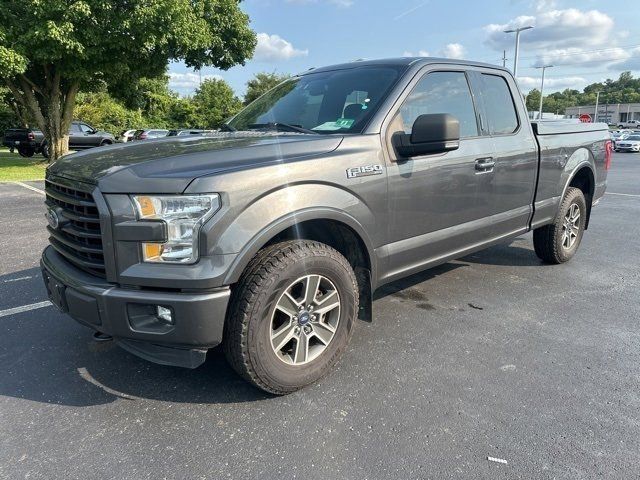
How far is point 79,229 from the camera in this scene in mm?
2588

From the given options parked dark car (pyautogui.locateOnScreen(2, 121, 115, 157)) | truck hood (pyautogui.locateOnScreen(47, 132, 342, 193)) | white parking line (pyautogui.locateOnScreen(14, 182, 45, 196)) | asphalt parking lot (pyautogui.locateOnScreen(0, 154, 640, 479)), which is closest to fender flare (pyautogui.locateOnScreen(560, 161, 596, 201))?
asphalt parking lot (pyautogui.locateOnScreen(0, 154, 640, 479))

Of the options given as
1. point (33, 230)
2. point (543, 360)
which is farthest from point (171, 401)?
point (33, 230)

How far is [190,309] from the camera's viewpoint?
2.31 meters

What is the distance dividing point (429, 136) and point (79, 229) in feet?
6.74

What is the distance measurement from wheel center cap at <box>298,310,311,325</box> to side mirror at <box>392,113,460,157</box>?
118 cm

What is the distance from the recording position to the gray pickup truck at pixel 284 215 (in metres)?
2.32

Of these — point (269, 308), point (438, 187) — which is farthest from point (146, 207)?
point (438, 187)

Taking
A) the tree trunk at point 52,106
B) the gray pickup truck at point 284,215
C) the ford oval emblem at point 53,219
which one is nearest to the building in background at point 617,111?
the tree trunk at point 52,106

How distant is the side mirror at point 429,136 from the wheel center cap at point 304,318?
1.18m

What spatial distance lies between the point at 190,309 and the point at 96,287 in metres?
0.52

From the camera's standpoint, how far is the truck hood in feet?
7.62

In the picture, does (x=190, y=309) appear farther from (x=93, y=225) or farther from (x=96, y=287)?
(x=93, y=225)

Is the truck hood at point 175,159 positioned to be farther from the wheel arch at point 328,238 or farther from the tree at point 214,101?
the tree at point 214,101

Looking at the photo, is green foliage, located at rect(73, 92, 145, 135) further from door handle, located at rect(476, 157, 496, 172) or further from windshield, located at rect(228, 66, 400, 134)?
door handle, located at rect(476, 157, 496, 172)
